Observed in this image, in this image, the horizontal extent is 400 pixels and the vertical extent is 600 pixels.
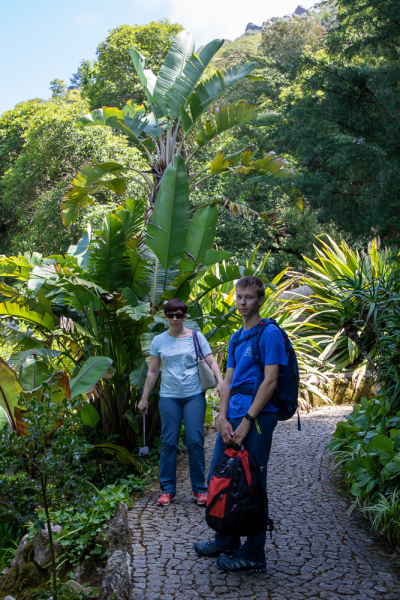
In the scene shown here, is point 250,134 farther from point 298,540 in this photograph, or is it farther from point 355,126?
point 298,540

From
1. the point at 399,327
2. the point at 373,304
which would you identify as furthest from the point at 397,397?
the point at 373,304

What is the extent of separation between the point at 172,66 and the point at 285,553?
242 inches

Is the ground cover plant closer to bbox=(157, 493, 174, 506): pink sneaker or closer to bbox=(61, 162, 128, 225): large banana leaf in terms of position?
bbox=(157, 493, 174, 506): pink sneaker

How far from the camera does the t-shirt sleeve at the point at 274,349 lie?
2.99m

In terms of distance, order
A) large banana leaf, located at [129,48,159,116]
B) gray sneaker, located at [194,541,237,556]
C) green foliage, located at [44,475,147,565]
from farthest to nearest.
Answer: large banana leaf, located at [129,48,159,116]
green foliage, located at [44,475,147,565]
gray sneaker, located at [194,541,237,556]

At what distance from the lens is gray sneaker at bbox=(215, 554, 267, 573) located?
3041 millimetres

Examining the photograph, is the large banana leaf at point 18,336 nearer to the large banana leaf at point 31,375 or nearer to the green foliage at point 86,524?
the large banana leaf at point 31,375

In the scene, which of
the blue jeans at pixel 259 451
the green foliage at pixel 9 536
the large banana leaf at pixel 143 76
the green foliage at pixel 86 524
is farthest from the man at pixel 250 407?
the large banana leaf at pixel 143 76

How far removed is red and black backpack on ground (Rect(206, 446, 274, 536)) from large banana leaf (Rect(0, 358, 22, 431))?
244cm

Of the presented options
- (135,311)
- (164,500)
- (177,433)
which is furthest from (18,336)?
(164,500)

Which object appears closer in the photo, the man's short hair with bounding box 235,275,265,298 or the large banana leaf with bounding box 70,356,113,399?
the man's short hair with bounding box 235,275,265,298

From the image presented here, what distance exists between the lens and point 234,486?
9.61ft

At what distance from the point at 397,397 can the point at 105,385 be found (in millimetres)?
3036

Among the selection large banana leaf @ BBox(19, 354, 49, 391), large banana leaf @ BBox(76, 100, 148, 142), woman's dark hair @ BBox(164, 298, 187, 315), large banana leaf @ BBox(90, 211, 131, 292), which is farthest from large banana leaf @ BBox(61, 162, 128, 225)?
woman's dark hair @ BBox(164, 298, 187, 315)
